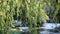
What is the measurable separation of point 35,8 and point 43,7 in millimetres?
169

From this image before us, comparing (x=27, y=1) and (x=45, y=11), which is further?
(x=45, y=11)

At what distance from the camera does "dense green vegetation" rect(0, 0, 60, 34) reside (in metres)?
1.90

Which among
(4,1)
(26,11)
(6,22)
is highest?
(4,1)

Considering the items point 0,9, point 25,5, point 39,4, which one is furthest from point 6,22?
point 39,4

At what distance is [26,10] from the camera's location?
1970 millimetres

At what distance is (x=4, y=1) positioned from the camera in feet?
6.14

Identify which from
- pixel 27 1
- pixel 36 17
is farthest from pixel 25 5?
pixel 36 17

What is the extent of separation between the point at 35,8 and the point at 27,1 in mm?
123

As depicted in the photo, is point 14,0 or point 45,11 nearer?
point 14,0

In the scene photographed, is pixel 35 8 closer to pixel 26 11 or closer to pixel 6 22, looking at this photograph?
pixel 26 11

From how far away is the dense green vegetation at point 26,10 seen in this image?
6.23 feet

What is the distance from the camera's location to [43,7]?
2.10 m

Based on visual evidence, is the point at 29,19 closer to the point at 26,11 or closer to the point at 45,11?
the point at 26,11

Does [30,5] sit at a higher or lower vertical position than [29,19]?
higher
